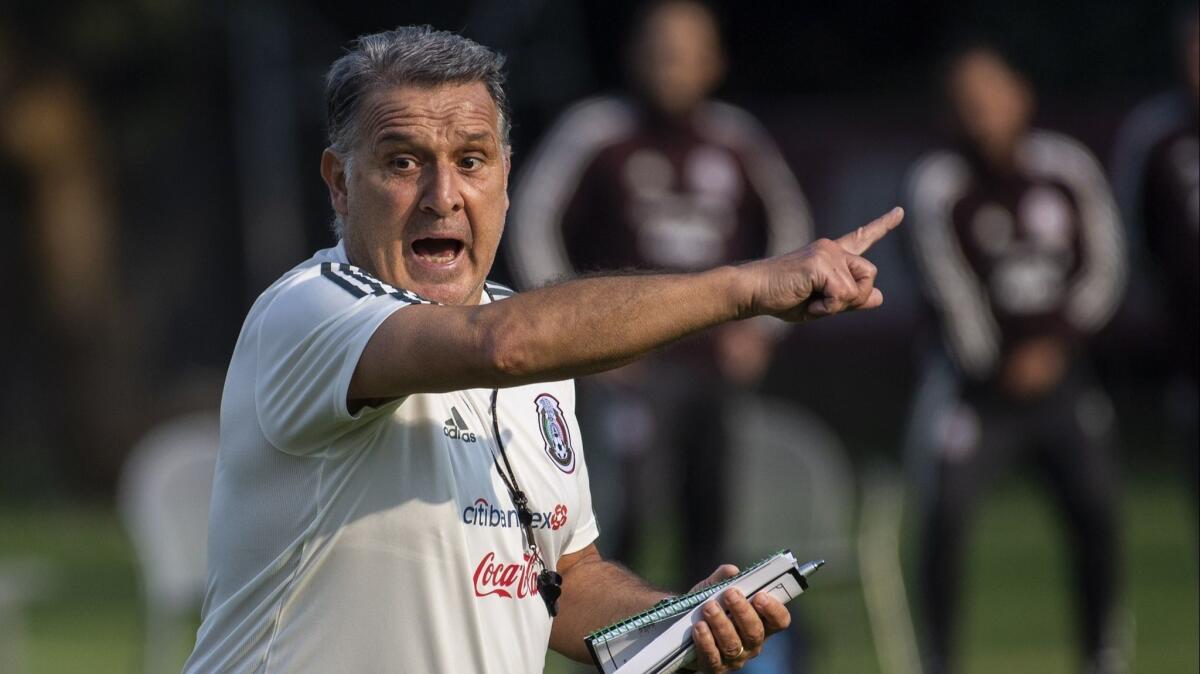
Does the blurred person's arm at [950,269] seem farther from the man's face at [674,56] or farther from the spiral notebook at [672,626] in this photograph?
the spiral notebook at [672,626]

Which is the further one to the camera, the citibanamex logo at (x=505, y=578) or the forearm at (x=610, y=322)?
the citibanamex logo at (x=505, y=578)

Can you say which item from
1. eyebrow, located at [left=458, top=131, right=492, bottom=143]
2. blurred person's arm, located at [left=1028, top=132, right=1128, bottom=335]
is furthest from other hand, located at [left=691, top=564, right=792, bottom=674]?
blurred person's arm, located at [left=1028, top=132, right=1128, bottom=335]

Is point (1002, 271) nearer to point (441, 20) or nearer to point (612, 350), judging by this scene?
point (612, 350)

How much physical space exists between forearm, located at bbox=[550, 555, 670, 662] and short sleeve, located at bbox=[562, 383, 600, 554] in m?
0.05

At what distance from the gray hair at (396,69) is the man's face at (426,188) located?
2 cm

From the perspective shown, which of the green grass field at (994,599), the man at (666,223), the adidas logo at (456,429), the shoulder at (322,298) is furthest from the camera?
the green grass field at (994,599)

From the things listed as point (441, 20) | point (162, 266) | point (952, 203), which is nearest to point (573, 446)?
point (952, 203)

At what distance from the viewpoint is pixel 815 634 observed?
844 cm

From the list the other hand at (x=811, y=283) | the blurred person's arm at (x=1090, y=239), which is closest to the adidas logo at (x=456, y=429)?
the other hand at (x=811, y=283)

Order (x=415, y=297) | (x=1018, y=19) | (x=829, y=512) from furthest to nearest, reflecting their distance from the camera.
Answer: (x=1018, y=19), (x=829, y=512), (x=415, y=297)

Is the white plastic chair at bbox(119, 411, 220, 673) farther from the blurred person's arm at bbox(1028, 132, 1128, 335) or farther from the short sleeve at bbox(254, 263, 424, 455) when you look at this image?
the short sleeve at bbox(254, 263, 424, 455)

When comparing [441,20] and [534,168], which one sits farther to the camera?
[441,20]

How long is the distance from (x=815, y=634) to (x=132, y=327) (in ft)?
42.7

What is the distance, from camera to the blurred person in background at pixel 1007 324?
28.3 feet
